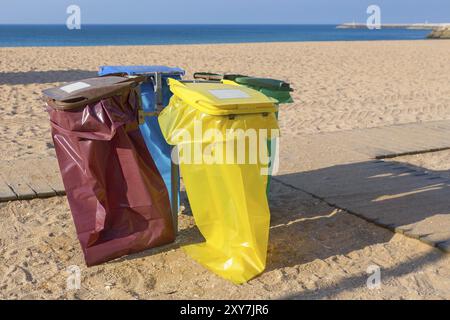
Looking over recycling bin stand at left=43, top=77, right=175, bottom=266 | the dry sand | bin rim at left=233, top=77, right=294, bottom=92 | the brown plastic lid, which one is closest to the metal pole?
recycling bin stand at left=43, top=77, right=175, bottom=266

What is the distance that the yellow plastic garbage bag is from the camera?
3.10 meters

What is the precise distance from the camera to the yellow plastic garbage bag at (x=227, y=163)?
3100 mm

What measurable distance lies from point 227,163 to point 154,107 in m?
0.97

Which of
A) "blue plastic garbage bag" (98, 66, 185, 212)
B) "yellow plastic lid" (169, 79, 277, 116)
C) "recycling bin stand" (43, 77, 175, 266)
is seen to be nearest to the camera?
"yellow plastic lid" (169, 79, 277, 116)

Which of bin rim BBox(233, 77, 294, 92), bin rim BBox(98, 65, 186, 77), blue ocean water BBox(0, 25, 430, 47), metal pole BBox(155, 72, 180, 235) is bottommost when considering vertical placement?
metal pole BBox(155, 72, 180, 235)

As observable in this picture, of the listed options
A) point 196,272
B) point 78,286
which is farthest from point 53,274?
point 196,272

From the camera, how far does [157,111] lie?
3.76m

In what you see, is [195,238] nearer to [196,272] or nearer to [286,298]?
[196,272]

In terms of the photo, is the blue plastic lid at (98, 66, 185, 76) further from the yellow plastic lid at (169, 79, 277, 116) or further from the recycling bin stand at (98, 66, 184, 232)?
the yellow plastic lid at (169, 79, 277, 116)

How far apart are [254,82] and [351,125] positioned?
4192mm

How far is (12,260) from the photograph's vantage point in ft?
11.4

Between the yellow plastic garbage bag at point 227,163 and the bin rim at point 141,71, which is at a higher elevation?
the bin rim at point 141,71

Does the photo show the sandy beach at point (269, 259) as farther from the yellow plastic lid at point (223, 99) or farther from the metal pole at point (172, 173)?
the yellow plastic lid at point (223, 99)

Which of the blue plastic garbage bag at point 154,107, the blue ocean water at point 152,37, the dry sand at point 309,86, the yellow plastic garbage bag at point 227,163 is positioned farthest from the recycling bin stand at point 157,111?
the blue ocean water at point 152,37
